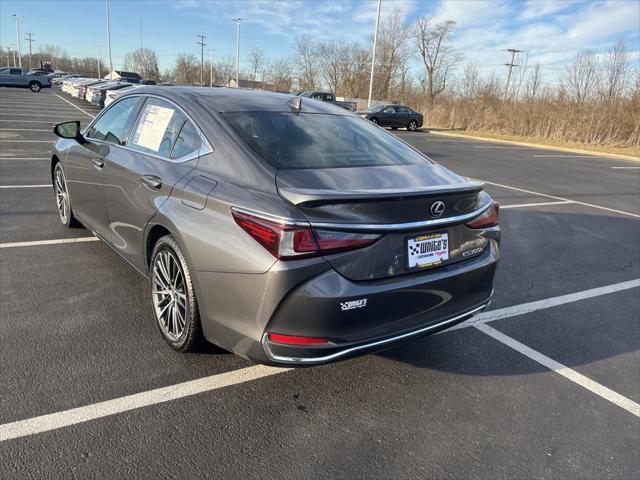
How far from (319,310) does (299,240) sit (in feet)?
1.16

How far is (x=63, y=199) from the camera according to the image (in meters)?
5.51

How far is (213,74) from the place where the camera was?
90.5 m

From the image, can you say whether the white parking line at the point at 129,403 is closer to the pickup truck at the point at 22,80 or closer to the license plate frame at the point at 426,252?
the license plate frame at the point at 426,252

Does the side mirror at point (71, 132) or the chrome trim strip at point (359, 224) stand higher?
the side mirror at point (71, 132)

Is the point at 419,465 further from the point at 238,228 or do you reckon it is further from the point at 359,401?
the point at 238,228

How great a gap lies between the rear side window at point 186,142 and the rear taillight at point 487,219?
5.72 feet

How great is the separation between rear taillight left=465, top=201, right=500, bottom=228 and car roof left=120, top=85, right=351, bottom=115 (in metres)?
1.44

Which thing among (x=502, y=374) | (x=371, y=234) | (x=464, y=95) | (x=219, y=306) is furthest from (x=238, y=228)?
(x=464, y=95)

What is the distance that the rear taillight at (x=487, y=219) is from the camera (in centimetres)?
292

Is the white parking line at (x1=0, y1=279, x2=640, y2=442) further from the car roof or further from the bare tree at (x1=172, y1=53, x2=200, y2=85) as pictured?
the bare tree at (x1=172, y1=53, x2=200, y2=85)

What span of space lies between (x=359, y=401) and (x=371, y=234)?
1.04 metres

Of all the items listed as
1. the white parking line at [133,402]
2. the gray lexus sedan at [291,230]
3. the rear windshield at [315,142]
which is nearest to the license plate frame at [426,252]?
the gray lexus sedan at [291,230]

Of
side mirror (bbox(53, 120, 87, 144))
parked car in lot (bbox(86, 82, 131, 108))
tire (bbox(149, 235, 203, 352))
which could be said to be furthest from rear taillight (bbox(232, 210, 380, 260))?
parked car in lot (bbox(86, 82, 131, 108))

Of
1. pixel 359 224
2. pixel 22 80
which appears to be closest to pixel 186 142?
pixel 359 224
